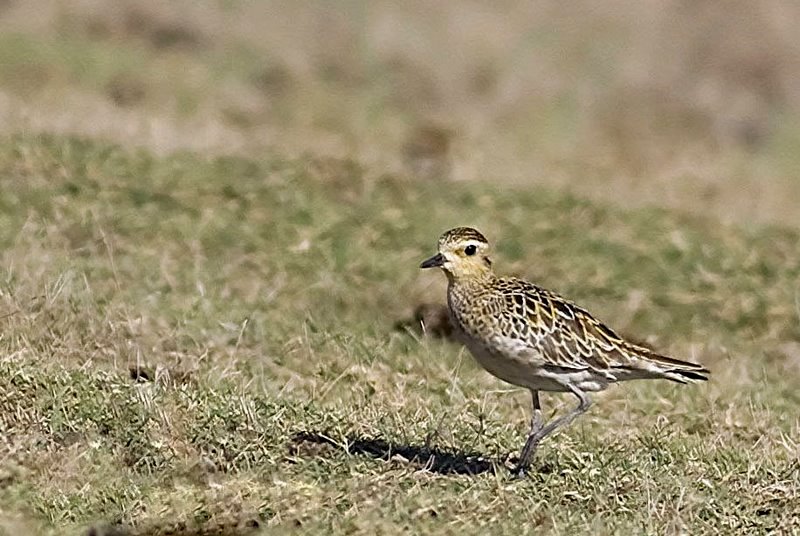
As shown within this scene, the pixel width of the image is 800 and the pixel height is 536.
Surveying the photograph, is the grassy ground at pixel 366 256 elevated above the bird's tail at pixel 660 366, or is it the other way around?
the bird's tail at pixel 660 366

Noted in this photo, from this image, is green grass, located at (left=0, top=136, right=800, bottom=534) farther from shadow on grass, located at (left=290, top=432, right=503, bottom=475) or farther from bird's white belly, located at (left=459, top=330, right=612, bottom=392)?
bird's white belly, located at (left=459, top=330, right=612, bottom=392)

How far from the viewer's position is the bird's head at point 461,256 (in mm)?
7363

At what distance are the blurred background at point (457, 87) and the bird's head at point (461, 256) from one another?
6.17 meters

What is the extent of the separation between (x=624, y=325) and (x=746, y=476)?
12.9 feet

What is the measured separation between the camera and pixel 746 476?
714 cm

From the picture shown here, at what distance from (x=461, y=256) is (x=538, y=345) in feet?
2.41

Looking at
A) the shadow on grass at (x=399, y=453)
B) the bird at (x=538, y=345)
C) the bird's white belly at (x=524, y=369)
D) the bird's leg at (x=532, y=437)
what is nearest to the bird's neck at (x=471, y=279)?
the bird at (x=538, y=345)

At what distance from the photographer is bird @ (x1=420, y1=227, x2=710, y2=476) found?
6.88 meters

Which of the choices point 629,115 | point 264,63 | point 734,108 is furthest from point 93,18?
point 734,108

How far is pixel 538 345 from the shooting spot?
686cm

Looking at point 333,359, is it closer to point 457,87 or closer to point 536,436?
point 536,436

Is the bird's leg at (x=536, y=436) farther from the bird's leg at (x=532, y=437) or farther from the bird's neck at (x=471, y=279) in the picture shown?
the bird's neck at (x=471, y=279)

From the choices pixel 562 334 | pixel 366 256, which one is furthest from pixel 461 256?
pixel 366 256

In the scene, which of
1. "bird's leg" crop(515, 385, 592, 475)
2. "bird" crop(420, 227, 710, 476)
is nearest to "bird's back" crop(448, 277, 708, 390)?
"bird" crop(420, 227, 710, 476)
